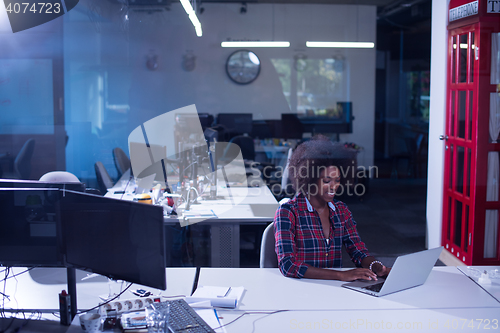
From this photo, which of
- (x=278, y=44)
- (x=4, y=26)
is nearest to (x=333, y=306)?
(x=4, y=26)

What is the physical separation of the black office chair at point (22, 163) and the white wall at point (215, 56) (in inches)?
38.0

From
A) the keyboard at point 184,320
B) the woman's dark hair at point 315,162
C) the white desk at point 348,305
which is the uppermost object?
the woman's dark hair at point 315,162

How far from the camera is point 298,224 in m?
2.28

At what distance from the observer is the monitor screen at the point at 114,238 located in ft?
5.15

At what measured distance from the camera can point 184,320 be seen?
1.64 m

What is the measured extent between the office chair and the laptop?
347cm

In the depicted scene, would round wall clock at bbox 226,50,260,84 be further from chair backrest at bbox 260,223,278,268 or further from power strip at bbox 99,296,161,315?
power strip at bbox 99,296,161,315

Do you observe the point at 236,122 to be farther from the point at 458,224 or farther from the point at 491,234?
the point at 491,234

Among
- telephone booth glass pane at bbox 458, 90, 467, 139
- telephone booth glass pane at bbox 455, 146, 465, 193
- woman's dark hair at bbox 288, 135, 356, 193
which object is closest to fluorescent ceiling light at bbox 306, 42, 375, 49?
telephone booth glass pane at bbox 458, 90, 467, 139

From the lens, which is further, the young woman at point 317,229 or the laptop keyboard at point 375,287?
the young woman at point 317,229

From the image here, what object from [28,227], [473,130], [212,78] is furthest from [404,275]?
[212,78]

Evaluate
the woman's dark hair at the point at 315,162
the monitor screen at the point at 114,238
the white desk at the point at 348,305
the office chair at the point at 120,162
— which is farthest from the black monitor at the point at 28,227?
the office chair at the point at 120,162

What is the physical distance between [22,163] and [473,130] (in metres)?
4.63

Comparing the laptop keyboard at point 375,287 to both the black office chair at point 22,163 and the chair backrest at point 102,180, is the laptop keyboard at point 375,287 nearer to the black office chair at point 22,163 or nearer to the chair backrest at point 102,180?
the chair backrest at point 102,180
